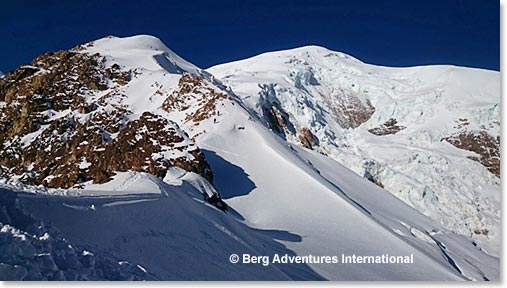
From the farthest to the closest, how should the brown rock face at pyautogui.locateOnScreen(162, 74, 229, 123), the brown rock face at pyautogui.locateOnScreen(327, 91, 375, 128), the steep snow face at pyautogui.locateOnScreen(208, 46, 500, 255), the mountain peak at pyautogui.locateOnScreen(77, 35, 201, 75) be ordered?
the brown rock face at pyautogui.locateOnScreen(327, 91, 375, 128)
the mountain peak at pyautogui.locateOnScreen(77, 35, 201, 75)
the steep snow face at pyautogui.locateOnScreen(208, 46, 500, 255)
the brown rock face at pyautogui.locateOnScreen(162, 74, 229, 123)

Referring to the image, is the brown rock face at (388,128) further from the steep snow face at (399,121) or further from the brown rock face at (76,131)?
the brown rock face at (76,131)

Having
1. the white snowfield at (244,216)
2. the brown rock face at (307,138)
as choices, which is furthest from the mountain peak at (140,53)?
the brown rock face at (307,138)

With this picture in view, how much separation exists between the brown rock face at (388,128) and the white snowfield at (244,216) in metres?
7.04

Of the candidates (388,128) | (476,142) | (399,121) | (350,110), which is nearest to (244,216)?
(476,142)

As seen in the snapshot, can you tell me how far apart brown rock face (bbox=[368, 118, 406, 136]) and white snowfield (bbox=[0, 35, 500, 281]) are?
704 cm

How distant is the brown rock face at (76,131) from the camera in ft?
41.8

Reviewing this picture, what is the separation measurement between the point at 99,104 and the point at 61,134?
3.63 metres

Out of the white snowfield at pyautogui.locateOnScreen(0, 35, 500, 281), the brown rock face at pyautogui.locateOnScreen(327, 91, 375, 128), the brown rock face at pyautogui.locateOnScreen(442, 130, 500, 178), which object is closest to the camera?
the white snowfield at pyautogui.locateOnScreen(0, 35, 500, 281)

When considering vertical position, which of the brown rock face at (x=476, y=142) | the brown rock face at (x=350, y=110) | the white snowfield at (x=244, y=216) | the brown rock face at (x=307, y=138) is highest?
the brown rock face at (x=350, y=110)

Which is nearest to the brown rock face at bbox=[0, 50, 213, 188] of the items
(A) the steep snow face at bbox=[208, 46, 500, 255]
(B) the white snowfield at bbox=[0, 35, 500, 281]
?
(B) the white snowfield at bbox=[0, 35, 500, 281]

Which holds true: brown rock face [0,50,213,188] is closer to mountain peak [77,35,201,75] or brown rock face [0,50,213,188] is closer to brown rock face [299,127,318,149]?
mountain peak [77,35,201,75]

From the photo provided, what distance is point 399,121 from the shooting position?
108ft

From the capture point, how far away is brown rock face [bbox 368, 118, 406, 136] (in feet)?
106

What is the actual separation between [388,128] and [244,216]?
24.0 meters
